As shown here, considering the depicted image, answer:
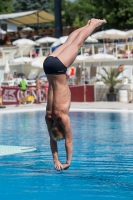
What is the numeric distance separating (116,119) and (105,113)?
2309 mm

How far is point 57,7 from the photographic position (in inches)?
1265

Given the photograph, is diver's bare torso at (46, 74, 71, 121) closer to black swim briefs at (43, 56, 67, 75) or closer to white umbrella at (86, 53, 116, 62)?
black swim briefs at (43, 56, 67, 75)

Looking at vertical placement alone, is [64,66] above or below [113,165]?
above

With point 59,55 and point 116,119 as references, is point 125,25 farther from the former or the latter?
point 59,55

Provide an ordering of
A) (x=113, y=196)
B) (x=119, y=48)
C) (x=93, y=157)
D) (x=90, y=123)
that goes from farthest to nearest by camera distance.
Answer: (x=119, y=48)
(x=90, y=123)
(x=93, y=157)
(x=113, y=196)

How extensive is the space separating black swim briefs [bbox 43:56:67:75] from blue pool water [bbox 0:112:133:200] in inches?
62.8

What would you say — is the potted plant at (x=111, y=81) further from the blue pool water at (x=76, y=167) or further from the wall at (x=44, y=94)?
the blue pool water at (x=76, y=167)

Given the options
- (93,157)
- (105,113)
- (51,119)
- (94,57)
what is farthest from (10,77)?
(51,119)

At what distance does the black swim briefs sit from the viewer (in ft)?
22.2

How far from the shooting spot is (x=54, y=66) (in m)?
6.76

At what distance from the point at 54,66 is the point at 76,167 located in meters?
2.58

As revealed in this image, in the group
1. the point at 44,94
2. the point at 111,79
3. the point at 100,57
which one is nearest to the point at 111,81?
the point at 111,79

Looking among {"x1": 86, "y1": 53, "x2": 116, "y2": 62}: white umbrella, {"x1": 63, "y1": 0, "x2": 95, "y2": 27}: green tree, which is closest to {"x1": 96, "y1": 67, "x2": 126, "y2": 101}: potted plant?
{"x1": 86, "y1": 53, "x2": 116, "y2": 62}: white umbrella

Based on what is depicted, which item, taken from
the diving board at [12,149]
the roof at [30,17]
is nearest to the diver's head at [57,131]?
the diving board at [12,149]
